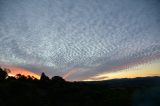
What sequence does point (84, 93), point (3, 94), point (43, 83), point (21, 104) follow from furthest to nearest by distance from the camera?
point (43, 83) → point (84, 93) → point (3, 94) → point (21, 104)

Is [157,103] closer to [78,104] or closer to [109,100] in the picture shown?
[109,100]

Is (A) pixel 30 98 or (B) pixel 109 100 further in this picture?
(B) pixel 109 100

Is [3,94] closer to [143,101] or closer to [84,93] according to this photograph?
[84,93]

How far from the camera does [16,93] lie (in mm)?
49719

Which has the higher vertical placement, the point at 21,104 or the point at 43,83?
the point at 43,83

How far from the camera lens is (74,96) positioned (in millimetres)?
50188

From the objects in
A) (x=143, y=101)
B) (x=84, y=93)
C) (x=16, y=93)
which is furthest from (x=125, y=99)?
Answer: (x=16, y=93)

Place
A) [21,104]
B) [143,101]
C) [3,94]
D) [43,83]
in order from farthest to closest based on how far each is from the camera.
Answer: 1. [43,83]
2. [143,101]
3. [3,94]
4. [21,104]

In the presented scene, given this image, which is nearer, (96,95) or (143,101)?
(143,101)

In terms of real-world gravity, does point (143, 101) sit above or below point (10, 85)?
below

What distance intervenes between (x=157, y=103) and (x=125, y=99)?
269 inches

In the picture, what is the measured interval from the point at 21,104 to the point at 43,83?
79.3 ft

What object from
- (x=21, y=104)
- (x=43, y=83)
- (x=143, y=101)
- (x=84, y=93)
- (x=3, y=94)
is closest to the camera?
(x=21, y=104)

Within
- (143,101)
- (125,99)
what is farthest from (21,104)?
(143,101)
